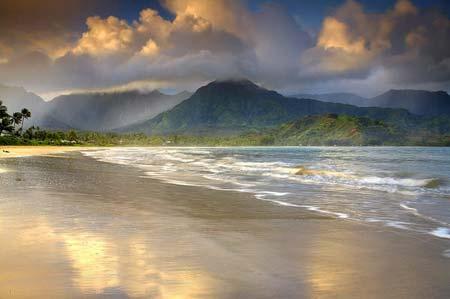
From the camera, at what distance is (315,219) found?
45.0 feet

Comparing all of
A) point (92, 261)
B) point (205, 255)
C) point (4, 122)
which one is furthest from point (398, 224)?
point (4, 122)

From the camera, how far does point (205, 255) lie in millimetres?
8883

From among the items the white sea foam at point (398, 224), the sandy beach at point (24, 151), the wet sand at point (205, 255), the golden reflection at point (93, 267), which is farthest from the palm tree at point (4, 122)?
the white sea foam at point (398, 224)

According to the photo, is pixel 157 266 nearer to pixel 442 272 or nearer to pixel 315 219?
pixel 442 272

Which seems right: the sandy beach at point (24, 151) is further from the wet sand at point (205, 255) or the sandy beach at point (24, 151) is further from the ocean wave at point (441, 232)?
the ocean wave at point (441, 232)

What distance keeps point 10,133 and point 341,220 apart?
167 m

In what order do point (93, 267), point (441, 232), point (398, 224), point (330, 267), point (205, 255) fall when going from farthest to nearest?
point (398, 224) → point (441, 232) → point (205, 255) → point (330, 267) → point (93, 267)

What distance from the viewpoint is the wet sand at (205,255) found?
6793mm

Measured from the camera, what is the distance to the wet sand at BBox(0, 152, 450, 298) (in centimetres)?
679

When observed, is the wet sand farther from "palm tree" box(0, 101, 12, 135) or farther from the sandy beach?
"palm tree" box(0, 101, 12, 135)

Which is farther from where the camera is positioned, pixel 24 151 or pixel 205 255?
pixel 24 151

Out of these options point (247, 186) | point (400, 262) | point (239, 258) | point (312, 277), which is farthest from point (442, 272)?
point (247, 186)

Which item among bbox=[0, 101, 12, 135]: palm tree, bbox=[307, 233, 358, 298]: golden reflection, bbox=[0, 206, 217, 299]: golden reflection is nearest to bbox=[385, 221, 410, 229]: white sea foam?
bbox=[307, 233, 358, 298]: golden reflection

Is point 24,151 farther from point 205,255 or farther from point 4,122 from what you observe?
point 205,255
